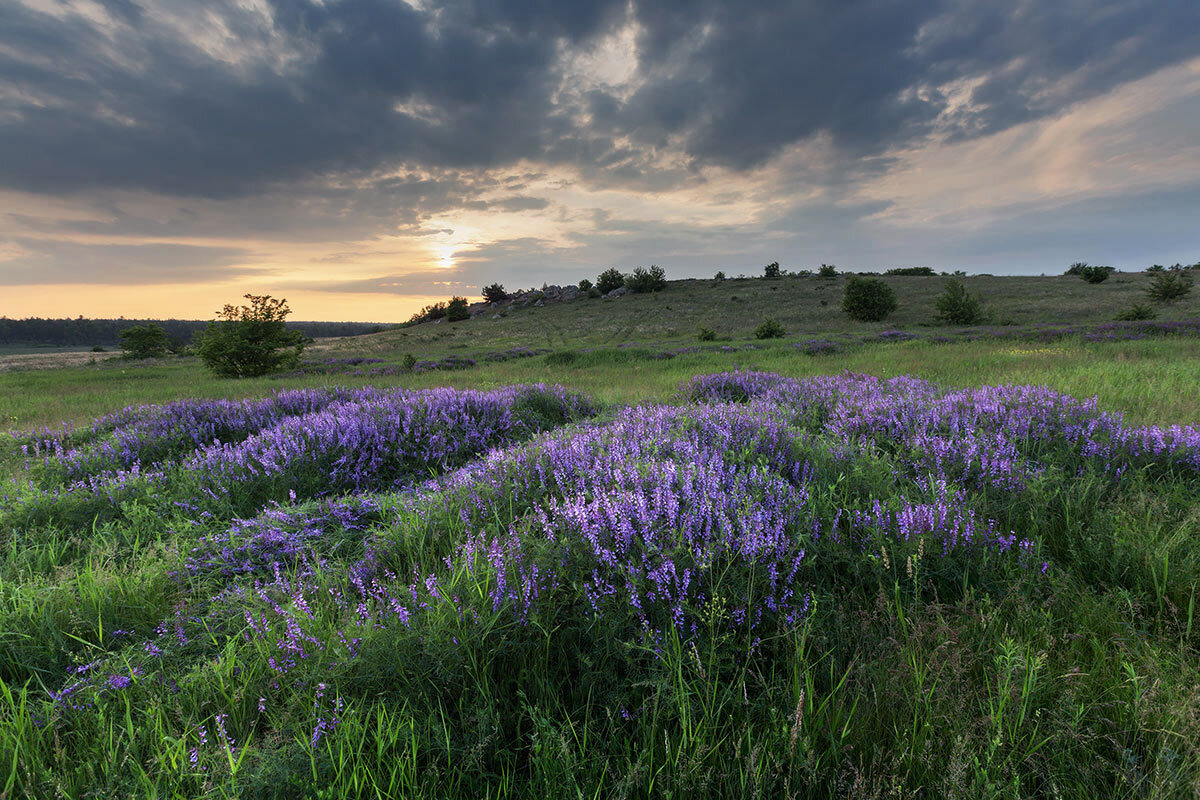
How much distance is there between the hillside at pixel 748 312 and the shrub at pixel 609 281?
813 cm

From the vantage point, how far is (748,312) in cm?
4816

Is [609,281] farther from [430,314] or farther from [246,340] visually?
[246,340]

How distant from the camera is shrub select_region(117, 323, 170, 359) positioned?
36.4 meters

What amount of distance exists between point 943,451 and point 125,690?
4890 mm

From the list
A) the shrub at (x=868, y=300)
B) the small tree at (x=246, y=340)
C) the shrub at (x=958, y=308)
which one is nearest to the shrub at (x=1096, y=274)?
the shrub at (x=868, y=300)

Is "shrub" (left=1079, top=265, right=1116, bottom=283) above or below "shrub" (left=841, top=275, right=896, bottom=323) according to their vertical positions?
above

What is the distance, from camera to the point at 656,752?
1479mm

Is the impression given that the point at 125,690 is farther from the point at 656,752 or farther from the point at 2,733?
the point at 656,752

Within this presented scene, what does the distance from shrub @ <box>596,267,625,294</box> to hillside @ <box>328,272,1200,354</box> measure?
8.13 metres

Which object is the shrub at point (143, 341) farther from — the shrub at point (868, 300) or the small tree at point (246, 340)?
the shrub at point (868, 300)

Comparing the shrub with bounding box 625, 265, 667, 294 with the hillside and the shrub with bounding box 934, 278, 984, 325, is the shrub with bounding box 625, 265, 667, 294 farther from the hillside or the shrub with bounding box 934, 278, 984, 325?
the shrub with bounding box 934, 278, 984, 325

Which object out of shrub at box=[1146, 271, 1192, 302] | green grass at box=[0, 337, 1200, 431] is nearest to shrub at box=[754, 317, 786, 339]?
green grass at box=[0, 337, 1200, 431]

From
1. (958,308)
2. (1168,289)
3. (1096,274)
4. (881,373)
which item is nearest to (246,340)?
(881,373)

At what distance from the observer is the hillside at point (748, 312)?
112 ft
